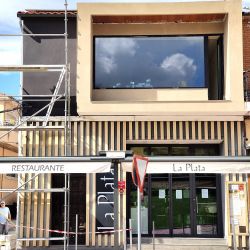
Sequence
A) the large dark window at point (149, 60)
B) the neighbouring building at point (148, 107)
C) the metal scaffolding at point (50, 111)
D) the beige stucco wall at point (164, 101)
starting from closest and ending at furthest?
the metal scaffolding at point (50, 111) < the beige stucco wall at point (164, 101) < the neighbouring building at point (148, 107) < the large dark window at point (149, 60)

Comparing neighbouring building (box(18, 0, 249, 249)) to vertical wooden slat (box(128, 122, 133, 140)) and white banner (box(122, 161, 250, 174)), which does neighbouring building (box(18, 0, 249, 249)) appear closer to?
vertical wooden slat (box(128, 122, 133, 140))

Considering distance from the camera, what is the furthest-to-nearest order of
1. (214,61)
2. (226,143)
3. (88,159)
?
(214,61) → (226,143) → (88,159)

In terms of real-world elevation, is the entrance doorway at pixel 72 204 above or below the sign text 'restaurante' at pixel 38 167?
below

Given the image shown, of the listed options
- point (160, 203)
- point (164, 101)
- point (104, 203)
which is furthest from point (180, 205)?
point (164, 101)

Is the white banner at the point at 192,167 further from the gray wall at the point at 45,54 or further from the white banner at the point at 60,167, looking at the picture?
the gray wall at the point at 45,54

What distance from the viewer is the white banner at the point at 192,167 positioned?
10906mm

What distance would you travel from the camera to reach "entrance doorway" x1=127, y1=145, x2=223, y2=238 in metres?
18.2

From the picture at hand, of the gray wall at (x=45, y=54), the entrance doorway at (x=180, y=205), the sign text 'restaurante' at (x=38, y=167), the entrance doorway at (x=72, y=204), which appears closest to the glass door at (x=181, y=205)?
the entrance doorway at (x=180, y=205)

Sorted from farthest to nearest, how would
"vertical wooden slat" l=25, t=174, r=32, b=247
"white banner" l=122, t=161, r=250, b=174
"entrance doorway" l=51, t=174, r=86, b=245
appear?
"entrance doorway" l=51, t=174, r=86, b=245
"vertical wooden slat" l=25, t=174, r=32, b=247
"white banner" l=122, t=161, r=250, b=174

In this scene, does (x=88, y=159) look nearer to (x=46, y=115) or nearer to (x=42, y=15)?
(x=46, y=115)

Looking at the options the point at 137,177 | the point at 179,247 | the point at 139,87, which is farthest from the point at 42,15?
the point at 137,177

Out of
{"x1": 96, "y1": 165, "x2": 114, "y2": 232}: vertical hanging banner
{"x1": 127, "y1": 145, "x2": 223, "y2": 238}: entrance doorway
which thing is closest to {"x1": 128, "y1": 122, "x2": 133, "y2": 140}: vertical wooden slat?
{"x1": 96, "y1": 165, "x2": 114, "y2": 232}: vertical hanging banner

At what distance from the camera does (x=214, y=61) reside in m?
19.4

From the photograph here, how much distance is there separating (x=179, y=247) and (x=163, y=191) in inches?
94.8
